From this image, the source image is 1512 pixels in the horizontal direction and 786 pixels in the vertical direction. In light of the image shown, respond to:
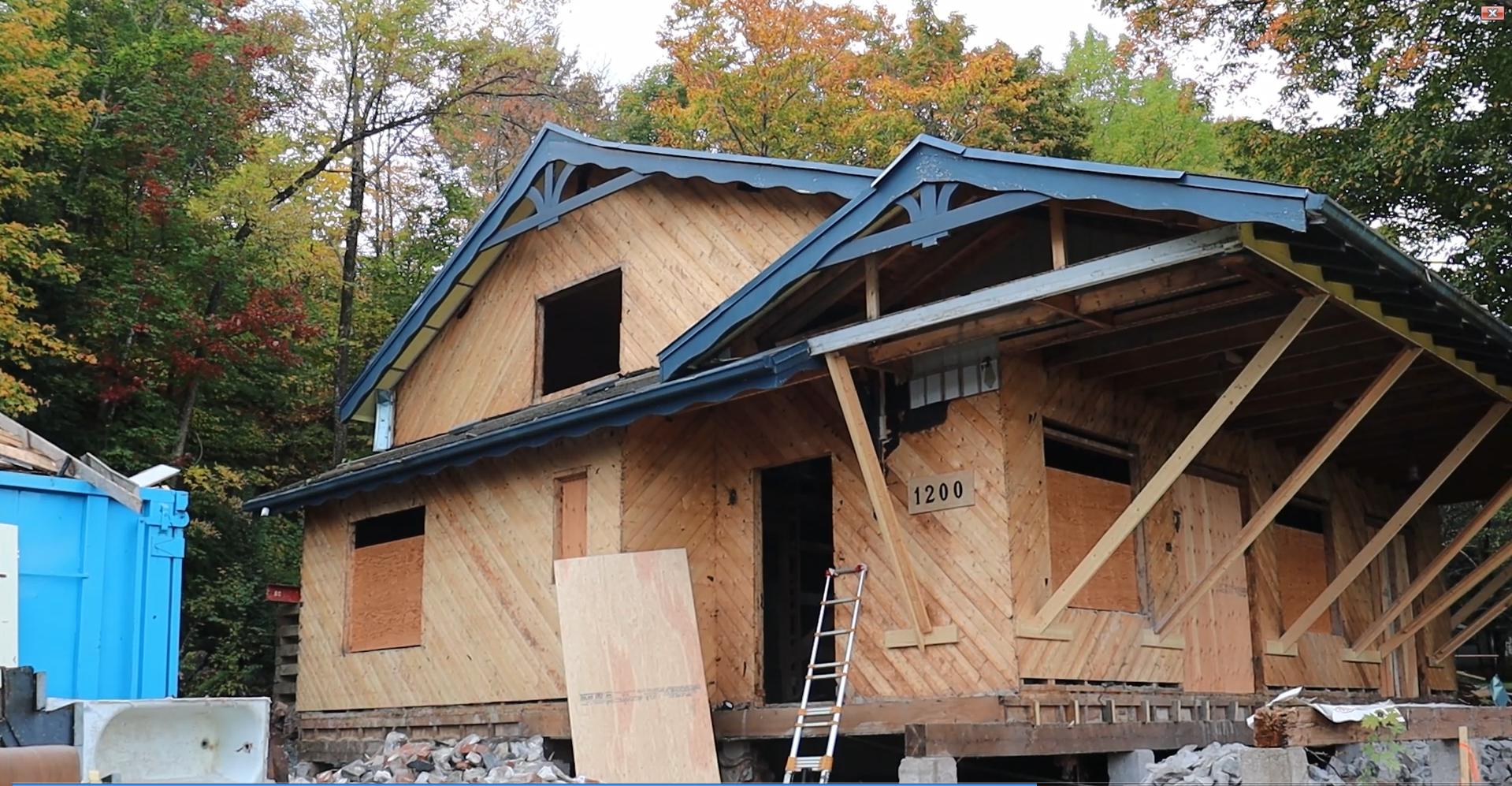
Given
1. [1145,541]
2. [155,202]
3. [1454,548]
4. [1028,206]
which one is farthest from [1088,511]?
[155,202]

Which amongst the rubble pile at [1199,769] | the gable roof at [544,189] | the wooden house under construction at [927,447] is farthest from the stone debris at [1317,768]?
the gable roof at [544,189]

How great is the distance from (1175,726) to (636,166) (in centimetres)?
703

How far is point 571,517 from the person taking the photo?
1219 cm

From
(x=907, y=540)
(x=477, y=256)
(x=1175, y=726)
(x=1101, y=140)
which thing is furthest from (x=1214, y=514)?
(x=1101, y=140)

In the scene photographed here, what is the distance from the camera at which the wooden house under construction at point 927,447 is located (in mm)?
9133

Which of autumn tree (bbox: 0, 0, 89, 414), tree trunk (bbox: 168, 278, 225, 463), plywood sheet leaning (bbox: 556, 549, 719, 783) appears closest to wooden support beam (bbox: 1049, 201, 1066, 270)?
→ plywood sheet leaning (bbox: 556, 549, 719, 783)

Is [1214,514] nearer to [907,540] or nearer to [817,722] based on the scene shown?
[907,540]

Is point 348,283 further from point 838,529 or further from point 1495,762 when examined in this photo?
point 1495,762

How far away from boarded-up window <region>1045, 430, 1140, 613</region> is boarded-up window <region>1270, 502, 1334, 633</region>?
2.93m

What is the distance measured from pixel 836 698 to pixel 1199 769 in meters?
2.79

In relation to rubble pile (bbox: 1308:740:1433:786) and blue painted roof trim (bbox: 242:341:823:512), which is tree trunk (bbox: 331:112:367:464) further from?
rubble pile (bbox: 1308:740:1433:786)

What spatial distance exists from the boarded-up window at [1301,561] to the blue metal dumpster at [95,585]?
9.98m

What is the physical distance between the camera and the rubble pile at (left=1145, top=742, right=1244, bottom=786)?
865 cm

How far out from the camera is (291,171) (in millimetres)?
24859
